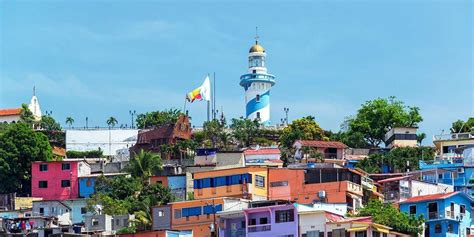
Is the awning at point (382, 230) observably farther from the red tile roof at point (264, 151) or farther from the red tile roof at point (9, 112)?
the red tile roof at point (9, 112)

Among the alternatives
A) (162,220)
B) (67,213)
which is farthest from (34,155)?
(162,220)

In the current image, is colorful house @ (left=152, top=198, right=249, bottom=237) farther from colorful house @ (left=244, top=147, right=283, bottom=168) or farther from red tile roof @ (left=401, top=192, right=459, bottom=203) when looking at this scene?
colorful house @ (left=244, top=147, right=283, bottom=168)

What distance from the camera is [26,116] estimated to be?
98.5m

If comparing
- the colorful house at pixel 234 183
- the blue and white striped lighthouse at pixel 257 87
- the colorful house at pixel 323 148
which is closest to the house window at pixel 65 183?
the colorful house at pixel 234 183

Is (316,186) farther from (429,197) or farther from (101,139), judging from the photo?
(101,139)

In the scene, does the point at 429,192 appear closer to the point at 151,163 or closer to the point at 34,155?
the point at 151,163

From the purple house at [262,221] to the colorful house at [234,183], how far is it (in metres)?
5.18

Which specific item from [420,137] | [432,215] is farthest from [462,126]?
[432,215]

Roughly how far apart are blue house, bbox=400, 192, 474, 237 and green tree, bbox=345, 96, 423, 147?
28727 millimetres

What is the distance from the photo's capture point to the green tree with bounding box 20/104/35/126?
95.5 meters

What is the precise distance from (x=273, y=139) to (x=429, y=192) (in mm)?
26236

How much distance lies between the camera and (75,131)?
93.3 metres

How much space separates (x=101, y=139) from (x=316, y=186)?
3553 cm

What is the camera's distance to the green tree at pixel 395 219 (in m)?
54.8
